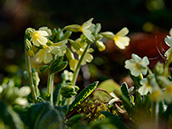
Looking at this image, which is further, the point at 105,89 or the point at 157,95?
the point at 105,89

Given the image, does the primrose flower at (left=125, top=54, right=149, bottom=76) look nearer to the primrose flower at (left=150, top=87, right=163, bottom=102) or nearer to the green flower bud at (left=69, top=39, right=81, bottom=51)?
the primrose flower at (left=150, top=87, right=163, bottom=102)

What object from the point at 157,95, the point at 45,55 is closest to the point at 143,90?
the point at 157,95

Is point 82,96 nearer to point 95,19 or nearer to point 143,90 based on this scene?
point 143,90

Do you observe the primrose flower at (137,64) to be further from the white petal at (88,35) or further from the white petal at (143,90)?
the white petal at (88,35)

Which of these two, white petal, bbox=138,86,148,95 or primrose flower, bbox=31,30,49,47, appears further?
primrose flower, bbox=31,30,49,47

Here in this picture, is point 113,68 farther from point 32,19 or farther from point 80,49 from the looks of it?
point 32,19

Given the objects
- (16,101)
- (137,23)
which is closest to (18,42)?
(137,23)

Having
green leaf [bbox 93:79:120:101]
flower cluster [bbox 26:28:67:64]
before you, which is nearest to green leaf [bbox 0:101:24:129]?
flower cluster [bbox 26:28:67:64]
